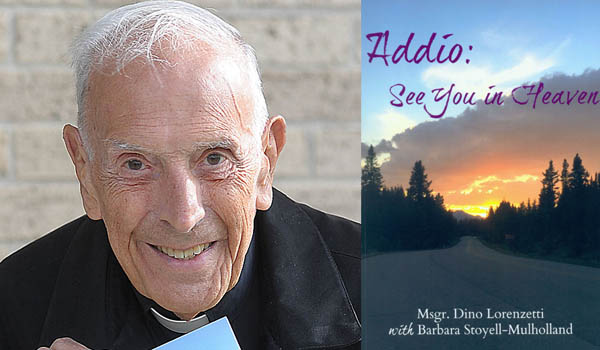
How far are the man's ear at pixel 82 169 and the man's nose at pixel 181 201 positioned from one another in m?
0.15

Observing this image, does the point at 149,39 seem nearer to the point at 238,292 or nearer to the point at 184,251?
the point at 184,251

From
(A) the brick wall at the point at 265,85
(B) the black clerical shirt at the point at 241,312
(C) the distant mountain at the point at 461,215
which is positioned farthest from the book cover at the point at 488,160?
(B) the black clerical shirt at the point at 241,312

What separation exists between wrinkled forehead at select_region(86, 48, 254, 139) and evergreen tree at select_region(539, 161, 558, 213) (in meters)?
0.41

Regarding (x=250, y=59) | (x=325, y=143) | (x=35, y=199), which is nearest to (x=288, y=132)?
(x=325, y=143)

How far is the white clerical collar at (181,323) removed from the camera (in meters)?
1.12

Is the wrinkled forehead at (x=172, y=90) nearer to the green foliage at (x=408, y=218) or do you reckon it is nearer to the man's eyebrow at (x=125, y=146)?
the man's eyebrow at (x=125, y=146)

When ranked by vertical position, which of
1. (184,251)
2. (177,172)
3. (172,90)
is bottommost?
(184,251)

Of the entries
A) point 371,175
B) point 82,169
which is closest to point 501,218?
point 371,175

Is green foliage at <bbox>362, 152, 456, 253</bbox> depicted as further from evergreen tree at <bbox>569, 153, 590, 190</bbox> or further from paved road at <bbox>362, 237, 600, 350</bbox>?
evergreen tree at <bbox>569, 153, 590, 190</bbox>

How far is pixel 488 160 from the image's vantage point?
94 centimetres

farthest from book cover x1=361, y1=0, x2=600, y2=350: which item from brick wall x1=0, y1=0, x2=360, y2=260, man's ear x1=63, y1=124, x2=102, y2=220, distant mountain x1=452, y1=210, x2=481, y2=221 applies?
man's ear x1=63, y1=124, x2=102, y2=220

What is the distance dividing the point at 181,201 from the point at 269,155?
0.18 m

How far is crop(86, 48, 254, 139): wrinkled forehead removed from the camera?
2.97 ft

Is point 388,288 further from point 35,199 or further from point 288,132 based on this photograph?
point 35,199
